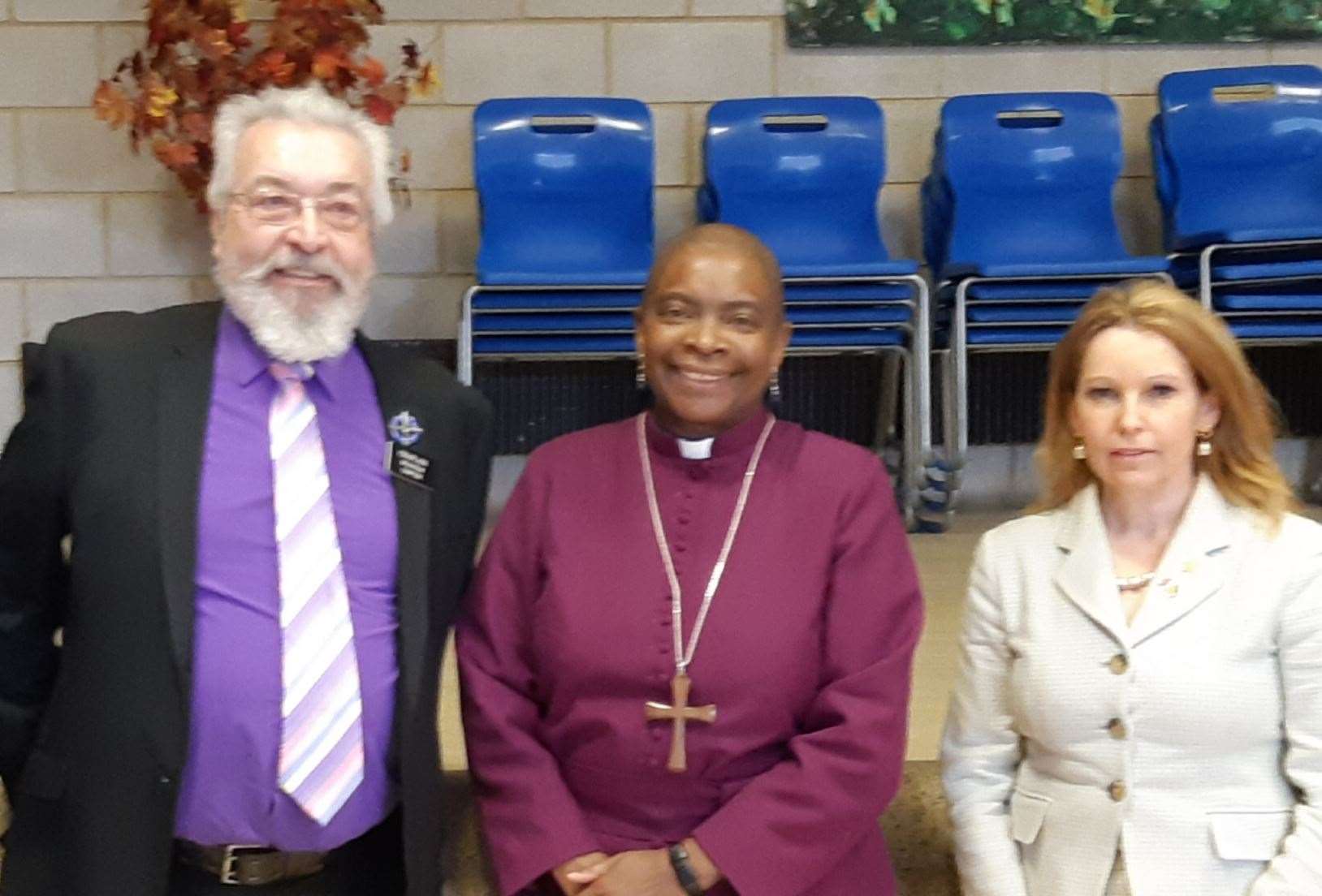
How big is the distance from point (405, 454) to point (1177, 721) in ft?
3.48

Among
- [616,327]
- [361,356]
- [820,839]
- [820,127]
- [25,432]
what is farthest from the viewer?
[820,127]

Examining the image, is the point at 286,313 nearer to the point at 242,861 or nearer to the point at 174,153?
the point at 242,861

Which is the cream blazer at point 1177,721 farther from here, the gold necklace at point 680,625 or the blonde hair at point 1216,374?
the gold necklace at point 680,625

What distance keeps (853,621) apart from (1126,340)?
0.53 metres

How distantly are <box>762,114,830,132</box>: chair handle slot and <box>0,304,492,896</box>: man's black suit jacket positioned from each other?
2.98m

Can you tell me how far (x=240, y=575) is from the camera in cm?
167

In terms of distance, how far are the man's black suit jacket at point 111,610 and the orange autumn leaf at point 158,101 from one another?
2790mm

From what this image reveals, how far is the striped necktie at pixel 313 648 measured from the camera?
1668mm

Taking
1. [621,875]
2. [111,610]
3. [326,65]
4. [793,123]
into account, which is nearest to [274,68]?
[326,65]

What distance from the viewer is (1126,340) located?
1.86m

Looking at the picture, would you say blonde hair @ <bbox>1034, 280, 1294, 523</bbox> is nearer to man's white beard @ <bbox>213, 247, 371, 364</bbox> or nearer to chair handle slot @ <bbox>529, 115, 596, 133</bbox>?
man's white beard @ <bbox>213, 247, 371, 364</bbox>

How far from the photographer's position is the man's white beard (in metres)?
1.75

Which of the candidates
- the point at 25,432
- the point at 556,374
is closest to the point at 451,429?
the point at 25,432

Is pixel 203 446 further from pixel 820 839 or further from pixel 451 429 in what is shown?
pixel 820 839
